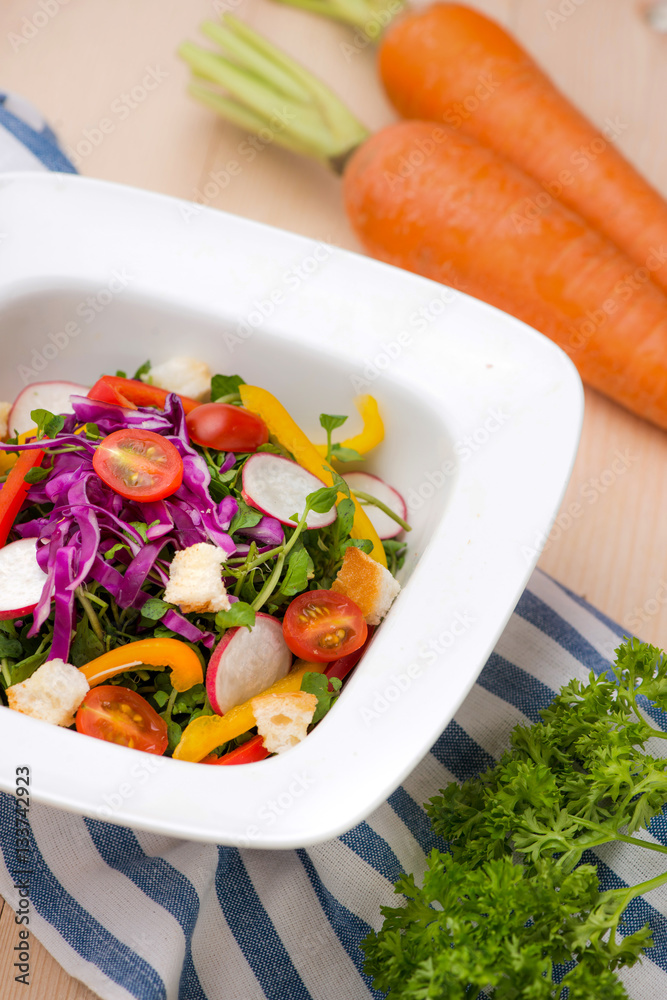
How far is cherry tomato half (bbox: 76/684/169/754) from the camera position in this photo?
3.01 feet

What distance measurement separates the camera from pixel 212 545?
98 centimetres

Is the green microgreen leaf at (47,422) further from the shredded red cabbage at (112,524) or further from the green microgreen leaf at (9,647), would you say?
the green microgreen leaf at (9,647)

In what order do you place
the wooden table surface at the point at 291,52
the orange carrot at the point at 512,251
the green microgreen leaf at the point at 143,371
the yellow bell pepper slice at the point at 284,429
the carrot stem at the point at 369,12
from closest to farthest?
the yellow bell pepper slice at the point at 284,429 < the green microgreen leaf at the point at 143,371 < the orange carrot at the point at 512,251 < the wooden table surface at the point at 291,52 < the carrot stem at the point at 369,12

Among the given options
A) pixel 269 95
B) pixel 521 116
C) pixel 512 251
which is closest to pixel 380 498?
pixel 512 251

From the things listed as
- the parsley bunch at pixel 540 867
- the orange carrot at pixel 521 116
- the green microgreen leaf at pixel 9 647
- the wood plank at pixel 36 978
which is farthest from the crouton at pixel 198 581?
the orange carrot at pixel 521 116

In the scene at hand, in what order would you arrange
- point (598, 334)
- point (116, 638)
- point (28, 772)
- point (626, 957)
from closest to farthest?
point (28, 772) < point (626, 957) < point (116, 638) < point (598, 334)

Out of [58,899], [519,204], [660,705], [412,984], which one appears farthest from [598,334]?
[58,899]

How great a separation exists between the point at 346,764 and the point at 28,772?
0.32m

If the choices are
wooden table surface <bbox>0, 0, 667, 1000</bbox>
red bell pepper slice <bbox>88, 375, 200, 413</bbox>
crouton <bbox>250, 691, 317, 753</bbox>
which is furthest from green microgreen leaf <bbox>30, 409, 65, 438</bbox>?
wooden table surface <bbox>0, 0, 667, 1000</bbox>

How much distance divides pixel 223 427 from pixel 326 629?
320 millimetres

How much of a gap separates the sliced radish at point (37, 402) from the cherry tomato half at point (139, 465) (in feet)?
0.62

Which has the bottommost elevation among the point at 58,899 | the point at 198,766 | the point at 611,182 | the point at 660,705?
the point at 58,899

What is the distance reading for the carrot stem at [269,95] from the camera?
1.81 meters

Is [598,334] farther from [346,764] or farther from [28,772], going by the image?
[28,772]
